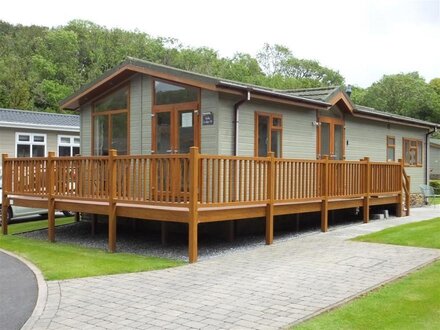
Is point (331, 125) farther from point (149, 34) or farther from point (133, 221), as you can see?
point (149, 34)

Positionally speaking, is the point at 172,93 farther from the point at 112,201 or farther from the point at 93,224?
the point at 93,224

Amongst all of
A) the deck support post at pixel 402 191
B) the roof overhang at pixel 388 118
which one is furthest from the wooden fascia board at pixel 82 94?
the deck support post at pixel 402 191

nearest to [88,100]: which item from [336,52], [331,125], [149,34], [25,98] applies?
[331,125]

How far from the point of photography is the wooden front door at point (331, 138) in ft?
47.5

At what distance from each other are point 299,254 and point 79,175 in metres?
4.85

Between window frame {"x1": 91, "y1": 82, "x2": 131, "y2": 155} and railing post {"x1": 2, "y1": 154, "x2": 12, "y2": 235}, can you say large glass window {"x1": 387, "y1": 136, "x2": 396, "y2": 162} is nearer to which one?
window frame {"x1": 91, "y1": 82, "x2": 131, "y2": 155}

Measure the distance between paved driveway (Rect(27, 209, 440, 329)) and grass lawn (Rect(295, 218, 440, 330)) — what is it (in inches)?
9.7

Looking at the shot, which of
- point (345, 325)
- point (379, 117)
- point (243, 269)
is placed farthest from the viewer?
point (379, 117)

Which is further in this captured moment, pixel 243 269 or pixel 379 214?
pixel 379 214

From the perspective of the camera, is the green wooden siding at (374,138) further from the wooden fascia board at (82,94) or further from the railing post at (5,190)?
the railing post at (5,190)

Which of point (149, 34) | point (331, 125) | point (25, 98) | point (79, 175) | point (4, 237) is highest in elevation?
point (149, 34)

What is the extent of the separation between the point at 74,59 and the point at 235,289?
4388cm

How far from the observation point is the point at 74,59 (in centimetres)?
4703

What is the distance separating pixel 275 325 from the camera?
17.0ft
